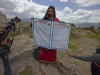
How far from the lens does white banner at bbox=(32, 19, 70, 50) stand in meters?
7.14

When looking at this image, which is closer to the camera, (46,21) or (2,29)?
(2,29)

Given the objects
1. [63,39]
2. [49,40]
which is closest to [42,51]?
[49,40]

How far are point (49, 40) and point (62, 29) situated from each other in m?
0.82

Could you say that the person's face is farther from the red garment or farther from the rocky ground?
the rocky ground

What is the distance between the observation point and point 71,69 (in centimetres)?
816

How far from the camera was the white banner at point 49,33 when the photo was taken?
714 centimetres

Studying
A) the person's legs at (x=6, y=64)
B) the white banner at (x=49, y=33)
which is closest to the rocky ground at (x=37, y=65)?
the person's legs at (x=6, y=64)

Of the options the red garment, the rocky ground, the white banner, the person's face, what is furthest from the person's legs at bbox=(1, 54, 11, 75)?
the person's face

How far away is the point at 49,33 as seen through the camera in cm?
720

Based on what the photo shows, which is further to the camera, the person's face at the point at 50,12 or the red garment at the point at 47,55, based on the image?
the red garment at the point at 47,55

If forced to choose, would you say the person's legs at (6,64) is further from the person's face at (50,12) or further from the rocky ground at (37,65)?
the person's face at (50,12)

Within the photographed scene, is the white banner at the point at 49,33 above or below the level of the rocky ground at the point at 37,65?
above

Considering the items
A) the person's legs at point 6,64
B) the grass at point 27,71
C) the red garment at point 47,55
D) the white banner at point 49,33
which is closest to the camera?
the person's legs at point 6,64

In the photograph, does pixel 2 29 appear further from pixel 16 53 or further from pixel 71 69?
pixel 71 69
